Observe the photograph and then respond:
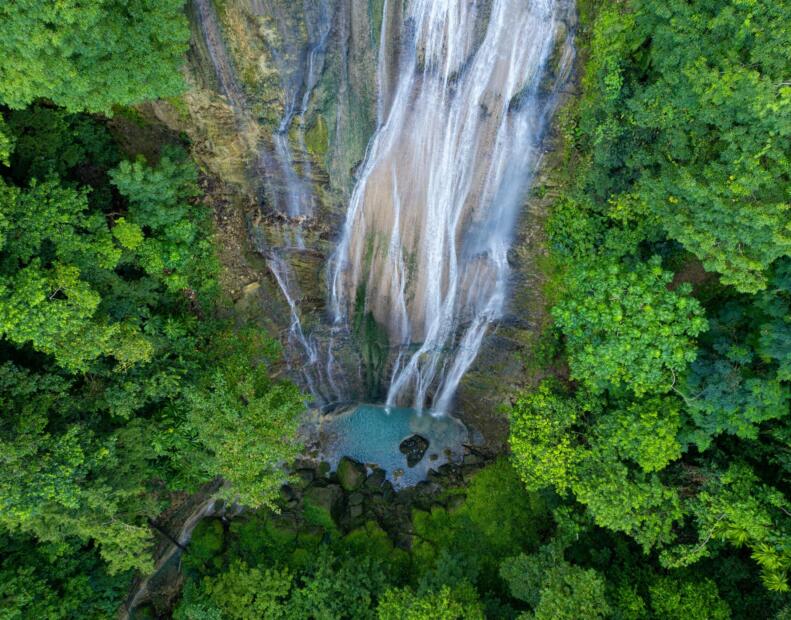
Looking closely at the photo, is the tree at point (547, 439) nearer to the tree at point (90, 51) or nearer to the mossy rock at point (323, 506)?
the mossy rock at point (323, 506)

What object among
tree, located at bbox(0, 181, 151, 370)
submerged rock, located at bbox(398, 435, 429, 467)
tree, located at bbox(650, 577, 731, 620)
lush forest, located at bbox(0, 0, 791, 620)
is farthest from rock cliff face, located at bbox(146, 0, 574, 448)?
tree, located at bbox(650, 577, 731, 620)

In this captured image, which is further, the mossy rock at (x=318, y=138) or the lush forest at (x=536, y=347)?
the mossy rock at (x=318, y=138)

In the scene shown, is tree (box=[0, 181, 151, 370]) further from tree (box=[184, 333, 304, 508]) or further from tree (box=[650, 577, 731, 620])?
tree (box=[650, 577, 731, 620])

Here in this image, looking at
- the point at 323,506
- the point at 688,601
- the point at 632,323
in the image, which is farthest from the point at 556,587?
the point at 323,506

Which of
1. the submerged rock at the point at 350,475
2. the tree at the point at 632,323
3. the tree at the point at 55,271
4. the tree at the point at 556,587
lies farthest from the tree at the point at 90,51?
the tree at the point at 556,587

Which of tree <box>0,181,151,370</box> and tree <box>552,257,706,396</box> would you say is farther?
tree <box>552,257,706,396</box>

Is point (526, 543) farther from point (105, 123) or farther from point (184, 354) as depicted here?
point (105, 123)

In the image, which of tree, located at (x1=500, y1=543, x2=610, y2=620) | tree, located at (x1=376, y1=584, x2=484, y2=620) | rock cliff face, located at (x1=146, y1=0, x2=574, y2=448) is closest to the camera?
rock cliff face, located at (x1=146, y1=0, x2=574, y2=448)
